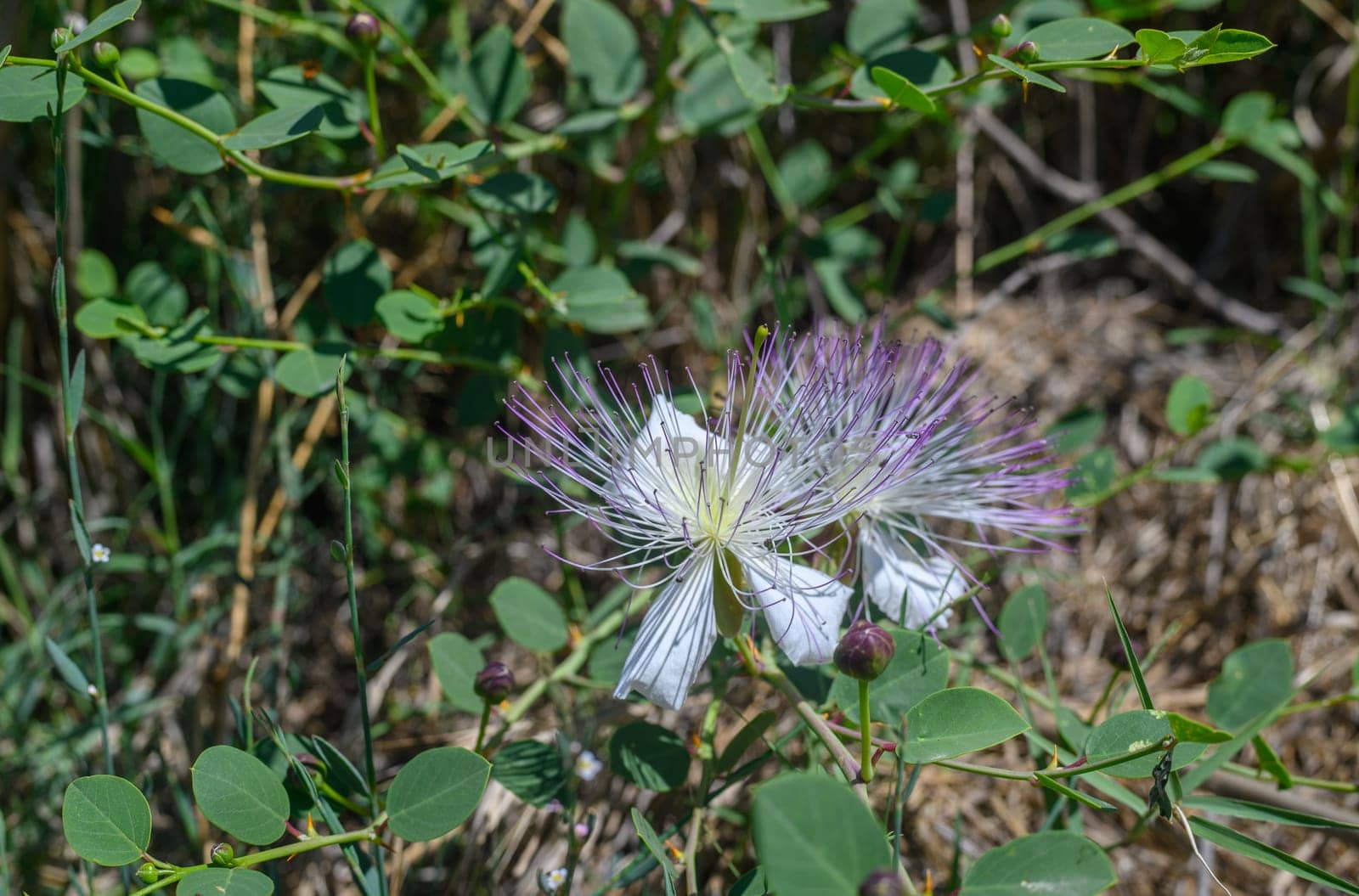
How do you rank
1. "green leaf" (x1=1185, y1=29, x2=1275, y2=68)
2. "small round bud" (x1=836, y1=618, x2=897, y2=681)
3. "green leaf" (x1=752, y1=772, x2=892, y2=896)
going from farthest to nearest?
"green leaf" (x1=1185, y1=29, x2=1275, y2=68), "small round bud" (x1=836, y1=618, x2=897, y2=681), "green leaf" (x1=752, y1=772, x2=892, y2=896)

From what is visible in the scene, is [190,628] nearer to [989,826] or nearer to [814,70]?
[989,826]

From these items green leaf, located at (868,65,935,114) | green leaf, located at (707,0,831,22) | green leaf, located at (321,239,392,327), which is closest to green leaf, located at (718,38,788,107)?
green leaf, located at (707,0,831,22)

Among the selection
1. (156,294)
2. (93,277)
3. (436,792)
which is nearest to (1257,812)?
(436,792)

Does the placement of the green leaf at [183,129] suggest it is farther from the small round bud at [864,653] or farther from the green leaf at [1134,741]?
the green leaf at [1134,741]

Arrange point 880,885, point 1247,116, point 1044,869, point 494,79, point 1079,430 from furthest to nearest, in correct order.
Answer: point 1247,116 → point 1079,430 → point 494,79 → point 1044,869 → point 880,885

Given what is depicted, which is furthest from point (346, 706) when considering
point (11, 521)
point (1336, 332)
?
point (1336, 332)

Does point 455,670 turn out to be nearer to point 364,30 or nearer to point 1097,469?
point 364,30

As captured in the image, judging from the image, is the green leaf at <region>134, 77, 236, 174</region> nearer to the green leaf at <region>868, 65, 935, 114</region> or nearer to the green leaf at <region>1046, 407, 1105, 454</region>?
the green leaf at <region>868, 65, 935, 114</region>
